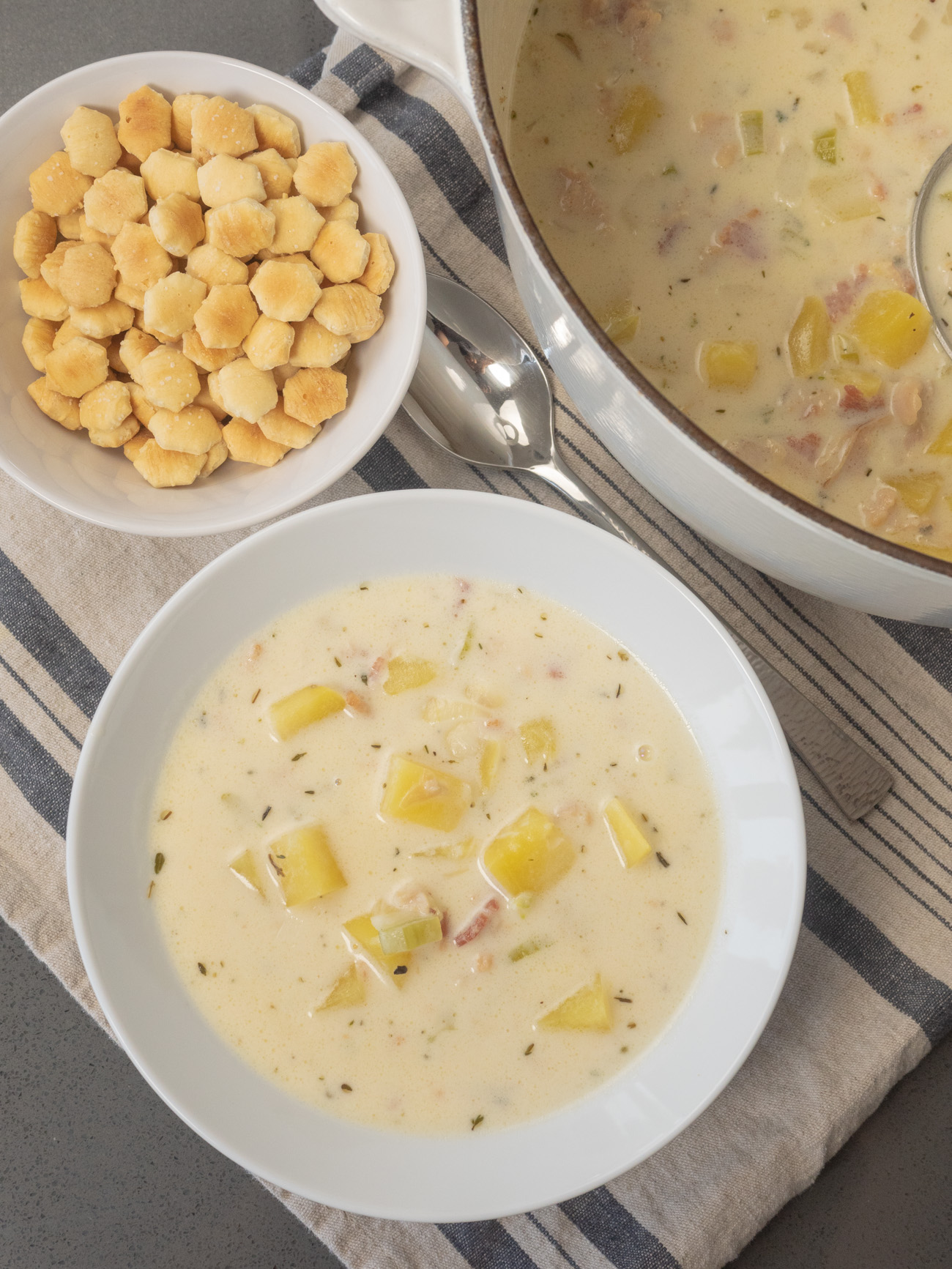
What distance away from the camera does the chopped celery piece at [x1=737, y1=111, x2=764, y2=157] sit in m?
1.36

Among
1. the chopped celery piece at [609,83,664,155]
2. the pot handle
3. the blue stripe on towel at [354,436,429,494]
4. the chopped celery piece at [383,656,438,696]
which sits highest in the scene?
the pot handle

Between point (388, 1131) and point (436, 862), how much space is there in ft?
1.30

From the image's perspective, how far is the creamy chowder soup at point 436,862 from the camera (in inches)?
55.9

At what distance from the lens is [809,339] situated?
52.3 inches

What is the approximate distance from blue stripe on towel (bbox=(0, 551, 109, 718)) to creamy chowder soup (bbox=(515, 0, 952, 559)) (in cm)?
93

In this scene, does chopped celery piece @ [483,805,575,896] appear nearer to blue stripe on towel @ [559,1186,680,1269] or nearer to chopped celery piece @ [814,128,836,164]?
blue stripe on towel @ [559,1186,680,1269]

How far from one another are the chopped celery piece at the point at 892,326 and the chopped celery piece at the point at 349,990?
1092 mm

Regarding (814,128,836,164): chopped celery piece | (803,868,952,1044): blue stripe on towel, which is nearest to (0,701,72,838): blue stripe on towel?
(803,868,952,1044): blue stripe on towel

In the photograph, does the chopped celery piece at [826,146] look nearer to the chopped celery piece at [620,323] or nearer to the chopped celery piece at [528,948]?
the chopped celery piece at [620,323]

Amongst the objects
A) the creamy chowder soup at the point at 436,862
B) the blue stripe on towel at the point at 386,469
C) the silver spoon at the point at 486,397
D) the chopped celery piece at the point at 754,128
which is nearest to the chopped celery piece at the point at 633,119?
the chopped celery piece at the point at 754,128

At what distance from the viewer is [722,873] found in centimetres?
147

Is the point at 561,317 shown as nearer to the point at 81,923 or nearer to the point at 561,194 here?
the point at 561,194

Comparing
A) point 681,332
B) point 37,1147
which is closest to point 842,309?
point 681,332

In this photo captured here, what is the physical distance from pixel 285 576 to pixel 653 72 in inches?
33.6
